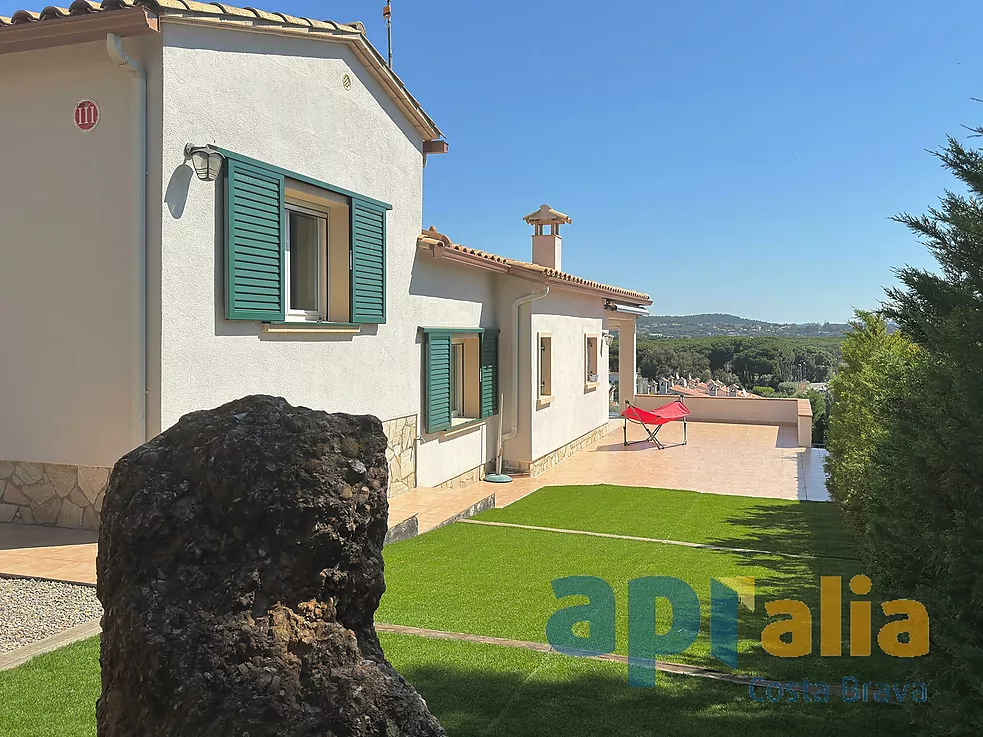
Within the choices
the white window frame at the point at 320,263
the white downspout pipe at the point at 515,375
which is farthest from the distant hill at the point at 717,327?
the white window frame at the point at 320,263

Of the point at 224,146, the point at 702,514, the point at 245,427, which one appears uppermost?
the point at 224,146

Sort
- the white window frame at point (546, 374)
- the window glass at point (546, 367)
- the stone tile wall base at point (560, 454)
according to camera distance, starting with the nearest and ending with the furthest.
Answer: the stone tile wall base at point (560, 454), the white window frame at point (546, 374), the window glass at point (546, 367)

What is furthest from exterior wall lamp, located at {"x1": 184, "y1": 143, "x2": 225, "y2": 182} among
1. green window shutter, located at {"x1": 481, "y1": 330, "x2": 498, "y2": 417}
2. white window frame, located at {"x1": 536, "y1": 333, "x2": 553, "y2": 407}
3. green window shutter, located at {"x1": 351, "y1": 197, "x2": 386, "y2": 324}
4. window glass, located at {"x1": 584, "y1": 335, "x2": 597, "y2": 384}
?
window glass, located at {"x1": 584, "y1": 335, "x2": 597, "y2": 384}

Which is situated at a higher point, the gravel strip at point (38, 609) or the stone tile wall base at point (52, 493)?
the stone tile wall base at point (52, 493)

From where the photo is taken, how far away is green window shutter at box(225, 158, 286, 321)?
26.8 feet

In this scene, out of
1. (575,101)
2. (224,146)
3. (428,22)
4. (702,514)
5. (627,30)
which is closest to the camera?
(224,146)

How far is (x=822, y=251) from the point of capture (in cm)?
2962

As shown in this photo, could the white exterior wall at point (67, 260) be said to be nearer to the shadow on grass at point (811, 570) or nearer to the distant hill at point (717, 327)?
the shadow on grass at point (811, 570)

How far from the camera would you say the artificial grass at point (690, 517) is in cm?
959

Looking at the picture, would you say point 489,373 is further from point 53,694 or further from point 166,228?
point 53,694

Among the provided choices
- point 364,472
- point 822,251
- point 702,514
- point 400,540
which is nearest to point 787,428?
point 822,251

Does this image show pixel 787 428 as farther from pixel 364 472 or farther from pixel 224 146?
pixel 364 472

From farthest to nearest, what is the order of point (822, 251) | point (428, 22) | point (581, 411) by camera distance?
point (822, 251), point (581, 411), point (428, 22)

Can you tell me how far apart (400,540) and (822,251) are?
25963mm
